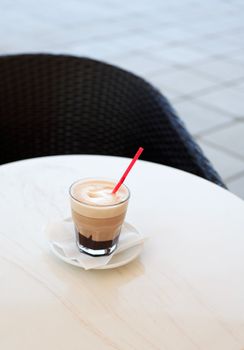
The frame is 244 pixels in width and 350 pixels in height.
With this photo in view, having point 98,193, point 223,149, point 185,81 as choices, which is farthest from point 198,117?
point 98,193

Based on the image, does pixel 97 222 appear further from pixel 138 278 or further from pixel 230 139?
pixel 230 139

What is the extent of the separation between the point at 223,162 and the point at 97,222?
1.88 metres

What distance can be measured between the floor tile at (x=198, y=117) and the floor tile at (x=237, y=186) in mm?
524

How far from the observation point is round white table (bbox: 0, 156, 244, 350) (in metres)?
0.83

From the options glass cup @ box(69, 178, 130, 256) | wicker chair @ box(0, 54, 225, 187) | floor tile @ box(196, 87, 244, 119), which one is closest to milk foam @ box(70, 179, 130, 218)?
glass cup @ box(69, 178, 130, 256)

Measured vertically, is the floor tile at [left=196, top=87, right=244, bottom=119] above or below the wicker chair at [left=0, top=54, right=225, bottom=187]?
below

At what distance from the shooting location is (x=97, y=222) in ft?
3.14

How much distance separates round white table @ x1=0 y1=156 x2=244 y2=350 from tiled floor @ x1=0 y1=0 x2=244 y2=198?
4.55 feet

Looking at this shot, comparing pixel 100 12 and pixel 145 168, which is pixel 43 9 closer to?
pixel 100 12

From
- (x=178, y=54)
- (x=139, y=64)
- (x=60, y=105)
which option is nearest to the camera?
(x=60, y=105)

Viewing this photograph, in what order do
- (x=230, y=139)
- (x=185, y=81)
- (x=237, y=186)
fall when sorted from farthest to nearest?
1. (x=185, y=81)
2. (x=230, y=139)
3. (x=237, y=186)

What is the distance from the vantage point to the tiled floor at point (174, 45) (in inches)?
124

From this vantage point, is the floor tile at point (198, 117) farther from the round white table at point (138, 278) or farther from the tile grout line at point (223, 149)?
the round white table at point (138, 278)

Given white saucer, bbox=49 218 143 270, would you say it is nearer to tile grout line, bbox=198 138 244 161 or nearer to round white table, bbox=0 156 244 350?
round white table, bbox=0 156 244 350
